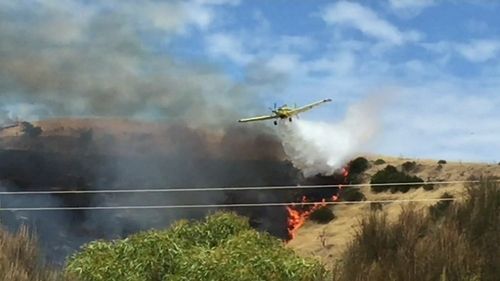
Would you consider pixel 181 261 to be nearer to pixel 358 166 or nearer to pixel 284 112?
pixel 284 112

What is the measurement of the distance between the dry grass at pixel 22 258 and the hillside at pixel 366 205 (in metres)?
34.6

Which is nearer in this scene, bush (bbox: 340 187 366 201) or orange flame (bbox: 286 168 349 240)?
orange flame (bbox: 286 168 349 240)

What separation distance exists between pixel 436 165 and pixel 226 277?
5188 centimetres

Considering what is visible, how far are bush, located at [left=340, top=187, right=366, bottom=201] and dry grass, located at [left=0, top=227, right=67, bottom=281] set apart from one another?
→ 5019 centimetres

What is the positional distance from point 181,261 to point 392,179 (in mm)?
43868

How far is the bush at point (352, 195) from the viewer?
61.0 meters

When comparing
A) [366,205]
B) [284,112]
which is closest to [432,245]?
[284,112]

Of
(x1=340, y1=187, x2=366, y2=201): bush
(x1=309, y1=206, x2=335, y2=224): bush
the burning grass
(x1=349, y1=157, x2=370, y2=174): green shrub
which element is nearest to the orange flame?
(x1=309, y1=206, x2=335, y2=224): bush

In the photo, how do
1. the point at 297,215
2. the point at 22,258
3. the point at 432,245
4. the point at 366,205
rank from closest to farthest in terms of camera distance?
1. the point at 22,258
2. the point at 432,245
3. the point at 366,205
4. the point at 297,215

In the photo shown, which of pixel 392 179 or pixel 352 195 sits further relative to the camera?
pixel 392 179

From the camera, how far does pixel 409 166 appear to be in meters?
Result: 67.4

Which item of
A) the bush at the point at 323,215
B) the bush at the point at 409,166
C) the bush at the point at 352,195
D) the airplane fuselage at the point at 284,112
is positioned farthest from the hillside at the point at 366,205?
the airplane fuselage at the point at 284,112

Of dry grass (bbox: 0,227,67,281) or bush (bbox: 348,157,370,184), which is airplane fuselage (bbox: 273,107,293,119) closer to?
bush (bbox: 348,157,370,184)

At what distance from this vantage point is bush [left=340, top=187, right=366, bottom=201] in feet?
200
